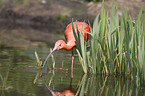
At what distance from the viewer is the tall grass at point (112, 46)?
483 centimetres

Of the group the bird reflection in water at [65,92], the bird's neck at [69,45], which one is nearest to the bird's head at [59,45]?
the bird's neck at [69,45]

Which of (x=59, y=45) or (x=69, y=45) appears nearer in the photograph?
(x=59, y=45)

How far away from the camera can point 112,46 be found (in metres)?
5.21

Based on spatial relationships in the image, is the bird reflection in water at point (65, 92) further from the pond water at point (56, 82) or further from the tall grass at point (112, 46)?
the tall grass at point (112, 46)

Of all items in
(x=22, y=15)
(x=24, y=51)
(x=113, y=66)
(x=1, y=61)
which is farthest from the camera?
(x=22, y=15)

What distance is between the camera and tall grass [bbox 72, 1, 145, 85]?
4.83 m

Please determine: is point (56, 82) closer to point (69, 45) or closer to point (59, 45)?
point (59, 45)

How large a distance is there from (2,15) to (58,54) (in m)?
12.1

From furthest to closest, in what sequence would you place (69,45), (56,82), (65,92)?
1. (69,45)
2. (56,82)
3. (65,92)

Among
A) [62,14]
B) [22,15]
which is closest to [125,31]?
[62,14]

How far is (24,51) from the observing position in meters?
8.17

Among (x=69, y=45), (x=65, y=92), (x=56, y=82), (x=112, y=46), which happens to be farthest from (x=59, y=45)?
(x=65, y=92)

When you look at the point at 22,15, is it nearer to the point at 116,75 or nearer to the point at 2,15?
the point at 2,15

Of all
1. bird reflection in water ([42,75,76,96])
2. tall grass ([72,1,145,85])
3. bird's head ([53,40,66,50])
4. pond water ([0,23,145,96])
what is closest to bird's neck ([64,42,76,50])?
bird's head ([53,40,66,50])
